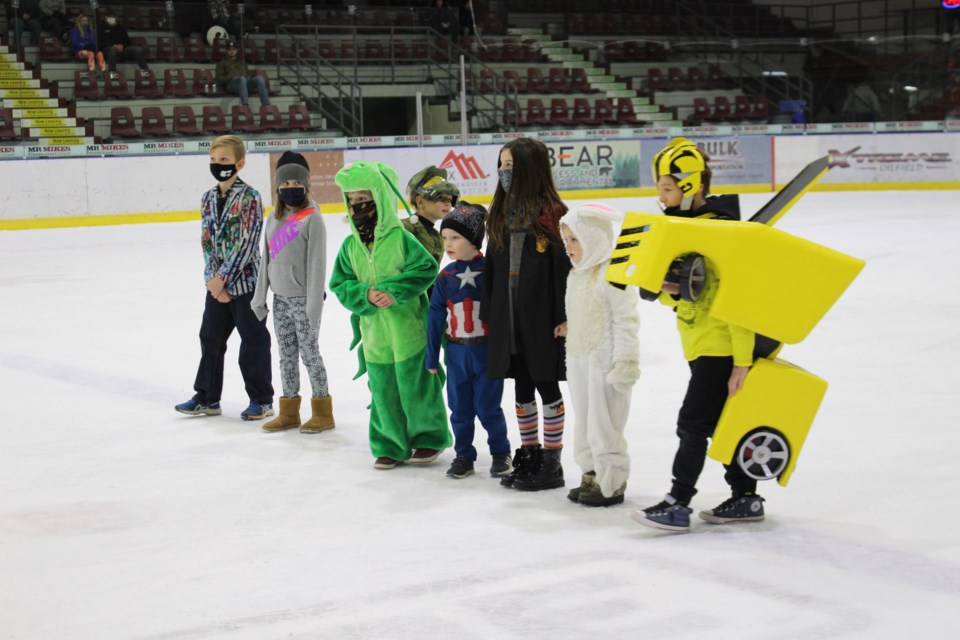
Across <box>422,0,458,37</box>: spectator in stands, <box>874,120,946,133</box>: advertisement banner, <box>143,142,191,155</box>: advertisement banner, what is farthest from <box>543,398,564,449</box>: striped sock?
<box>422,0,458,37</box>: spectator in stands

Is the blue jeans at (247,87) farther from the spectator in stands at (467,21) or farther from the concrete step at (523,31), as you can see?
the concrete step at (523,31)

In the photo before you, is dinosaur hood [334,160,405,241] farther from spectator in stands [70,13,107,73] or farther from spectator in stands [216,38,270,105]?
spectator in stands [216,38,270,105]

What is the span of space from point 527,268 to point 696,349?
2.41ft

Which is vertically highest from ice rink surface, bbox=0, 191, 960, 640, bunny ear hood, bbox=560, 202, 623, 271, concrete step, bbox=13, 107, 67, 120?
concrete step, bbox=13, 107, 67, 120

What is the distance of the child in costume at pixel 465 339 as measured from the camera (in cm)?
436

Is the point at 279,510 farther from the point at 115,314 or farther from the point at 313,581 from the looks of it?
the point at 115,314

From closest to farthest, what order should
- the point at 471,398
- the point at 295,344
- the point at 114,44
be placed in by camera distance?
1. the point at 471,398
2. the point at 295,344
3. the point at 114,44

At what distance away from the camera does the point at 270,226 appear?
5.39m

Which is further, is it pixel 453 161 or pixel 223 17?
pixel 223 17

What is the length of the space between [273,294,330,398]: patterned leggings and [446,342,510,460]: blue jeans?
3.53ft

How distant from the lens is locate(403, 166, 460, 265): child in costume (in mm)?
4797

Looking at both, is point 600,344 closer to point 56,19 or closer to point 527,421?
point 527,421

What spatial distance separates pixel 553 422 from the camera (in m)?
4.28

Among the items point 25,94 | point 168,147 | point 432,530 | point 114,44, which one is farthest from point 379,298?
point 114,44
